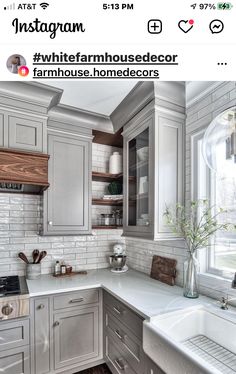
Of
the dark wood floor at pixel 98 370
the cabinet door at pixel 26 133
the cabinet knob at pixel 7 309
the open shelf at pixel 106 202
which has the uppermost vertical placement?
the cabinet door at pixel 26 133

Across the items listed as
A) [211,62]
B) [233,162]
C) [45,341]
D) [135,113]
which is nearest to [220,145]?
[233,162]

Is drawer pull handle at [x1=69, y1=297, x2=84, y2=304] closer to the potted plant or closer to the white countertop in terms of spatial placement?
the white countertop

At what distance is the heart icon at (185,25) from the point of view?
96 centimetres

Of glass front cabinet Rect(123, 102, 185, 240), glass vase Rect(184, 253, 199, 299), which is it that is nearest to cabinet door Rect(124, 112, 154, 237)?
glass front cabinet Rect(123, 102, 185, 240)

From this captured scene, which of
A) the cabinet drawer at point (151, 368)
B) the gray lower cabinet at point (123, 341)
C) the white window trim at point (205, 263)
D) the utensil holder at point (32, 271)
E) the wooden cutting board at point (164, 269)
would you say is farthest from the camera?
the utensil holder at point (32, 271)

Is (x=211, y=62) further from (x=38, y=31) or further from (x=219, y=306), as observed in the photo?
(x=219, y=306)

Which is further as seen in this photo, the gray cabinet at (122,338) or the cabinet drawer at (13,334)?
the cabinet drawer at (13,334)

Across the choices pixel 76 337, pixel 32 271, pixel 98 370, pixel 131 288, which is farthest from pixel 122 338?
pixel 32 271

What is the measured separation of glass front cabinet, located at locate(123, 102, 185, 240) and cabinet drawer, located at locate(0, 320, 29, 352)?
3.33ft

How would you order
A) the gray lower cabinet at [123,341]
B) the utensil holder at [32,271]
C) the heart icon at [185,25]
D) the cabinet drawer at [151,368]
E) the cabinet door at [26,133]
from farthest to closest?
the utensil holder at [32,271] < the cabinet door at [26,133] < the gray lower cabinet at [123,341] < the cabinet drawer at [151,368] < the heart icon at [185,25]

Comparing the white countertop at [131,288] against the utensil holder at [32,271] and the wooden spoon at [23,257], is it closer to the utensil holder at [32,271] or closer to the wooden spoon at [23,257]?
the utensil holder at [32,271]

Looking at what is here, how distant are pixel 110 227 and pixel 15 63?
5.31 feet

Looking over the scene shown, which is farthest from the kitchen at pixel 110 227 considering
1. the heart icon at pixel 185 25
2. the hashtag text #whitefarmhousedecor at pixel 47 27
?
the hashtag text #whitefarmhousedecor at pixel 47 27

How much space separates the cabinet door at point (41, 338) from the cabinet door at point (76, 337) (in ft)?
0.20
